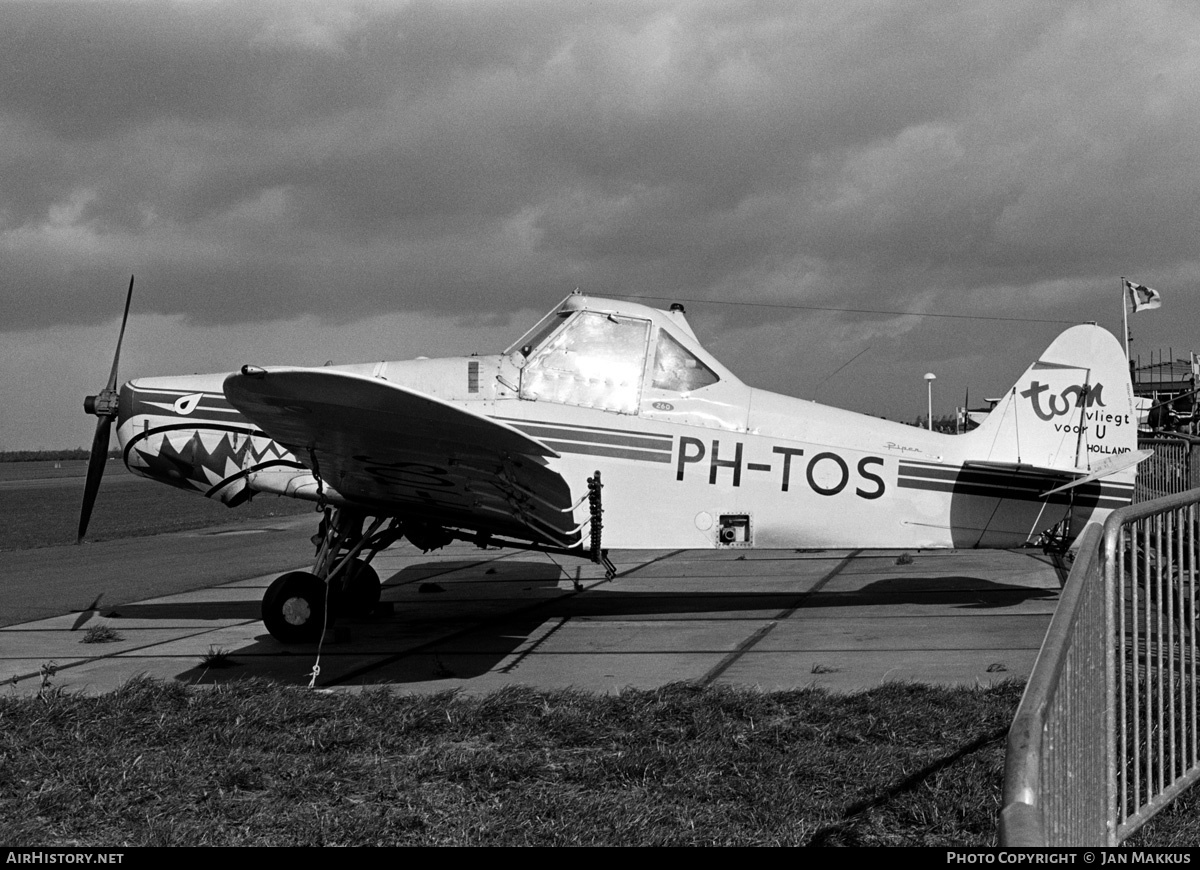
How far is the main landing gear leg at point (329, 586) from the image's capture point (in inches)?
328

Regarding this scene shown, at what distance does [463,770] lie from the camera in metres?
4.58

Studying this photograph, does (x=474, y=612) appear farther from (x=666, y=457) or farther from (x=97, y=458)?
(x=97, y=458)

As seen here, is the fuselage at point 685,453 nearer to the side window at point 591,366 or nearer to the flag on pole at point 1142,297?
the side window at point 591,366

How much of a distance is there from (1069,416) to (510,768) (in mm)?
6989

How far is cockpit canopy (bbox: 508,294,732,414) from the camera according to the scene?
889cm

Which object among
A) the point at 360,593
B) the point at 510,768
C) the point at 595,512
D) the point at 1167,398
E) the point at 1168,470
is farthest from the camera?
the point at 1167,398

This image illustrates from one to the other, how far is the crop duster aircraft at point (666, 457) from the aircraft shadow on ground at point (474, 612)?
61 centimetres

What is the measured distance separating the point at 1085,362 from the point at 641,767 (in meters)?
6.97

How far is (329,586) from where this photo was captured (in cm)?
881

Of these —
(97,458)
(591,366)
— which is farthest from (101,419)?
(591,366)

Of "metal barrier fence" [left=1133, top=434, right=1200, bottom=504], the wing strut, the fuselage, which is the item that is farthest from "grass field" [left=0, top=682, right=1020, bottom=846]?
"metal barrier fence" [left=1133, top=434, right=1200, bottom=504]
